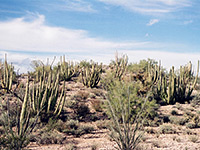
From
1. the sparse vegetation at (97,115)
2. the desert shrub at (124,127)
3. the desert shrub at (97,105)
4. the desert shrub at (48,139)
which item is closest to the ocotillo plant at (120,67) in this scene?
the sparse vegetation at (97,115)

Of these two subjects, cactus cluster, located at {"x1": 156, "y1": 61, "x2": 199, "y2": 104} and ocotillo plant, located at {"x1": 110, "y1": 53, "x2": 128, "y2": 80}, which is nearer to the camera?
cactus cluster, located at {"x1": 156, "y1": 61, "x2": 199, "y2": 104}

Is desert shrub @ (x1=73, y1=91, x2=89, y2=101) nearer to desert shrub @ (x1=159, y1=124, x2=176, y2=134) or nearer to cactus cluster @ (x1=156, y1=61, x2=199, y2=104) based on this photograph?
cactus cluster @ (x1=156, y1=61, x2=199, y2=104)

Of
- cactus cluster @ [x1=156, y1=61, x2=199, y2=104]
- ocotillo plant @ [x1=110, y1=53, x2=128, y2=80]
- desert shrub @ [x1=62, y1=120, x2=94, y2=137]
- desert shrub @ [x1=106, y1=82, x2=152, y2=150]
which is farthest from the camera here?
ocotillo plant @ [x1=110, y1=53, x2=128, y2=80]

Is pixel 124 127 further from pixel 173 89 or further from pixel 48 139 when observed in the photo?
pixel 173 89

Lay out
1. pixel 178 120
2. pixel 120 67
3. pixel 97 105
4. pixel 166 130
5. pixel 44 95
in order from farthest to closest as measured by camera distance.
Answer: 1. pixel 120 67
2. pixel 97 105
3. pixel 178 120
4. pixel 166 130
5. pixel 44 95

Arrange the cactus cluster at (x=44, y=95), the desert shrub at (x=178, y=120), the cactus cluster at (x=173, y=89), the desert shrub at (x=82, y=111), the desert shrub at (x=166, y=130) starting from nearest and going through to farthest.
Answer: the cactus cluster at (x=44, y=95), the desert shrub at (x=166, y=130), the desert shrub at (x=178, y=120), the desert shrub at (x=82, y=111), the cactus cluster at (x=173, y=89)

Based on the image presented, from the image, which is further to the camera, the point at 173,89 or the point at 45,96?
the point at 173,89

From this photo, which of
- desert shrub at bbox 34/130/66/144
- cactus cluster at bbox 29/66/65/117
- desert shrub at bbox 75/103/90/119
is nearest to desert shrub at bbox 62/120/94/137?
cactus cluster at bbox 29/66/65/117

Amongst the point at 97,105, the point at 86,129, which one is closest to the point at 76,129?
the point at 86,129

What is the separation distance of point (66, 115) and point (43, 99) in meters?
2.69

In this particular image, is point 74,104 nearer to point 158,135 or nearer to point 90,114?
point 90,114

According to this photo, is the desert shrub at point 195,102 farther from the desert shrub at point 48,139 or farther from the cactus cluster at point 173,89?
the desert shrub at point 48,139

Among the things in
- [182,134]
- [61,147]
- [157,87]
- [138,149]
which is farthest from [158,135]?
[157,87]

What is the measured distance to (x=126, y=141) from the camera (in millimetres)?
5566
